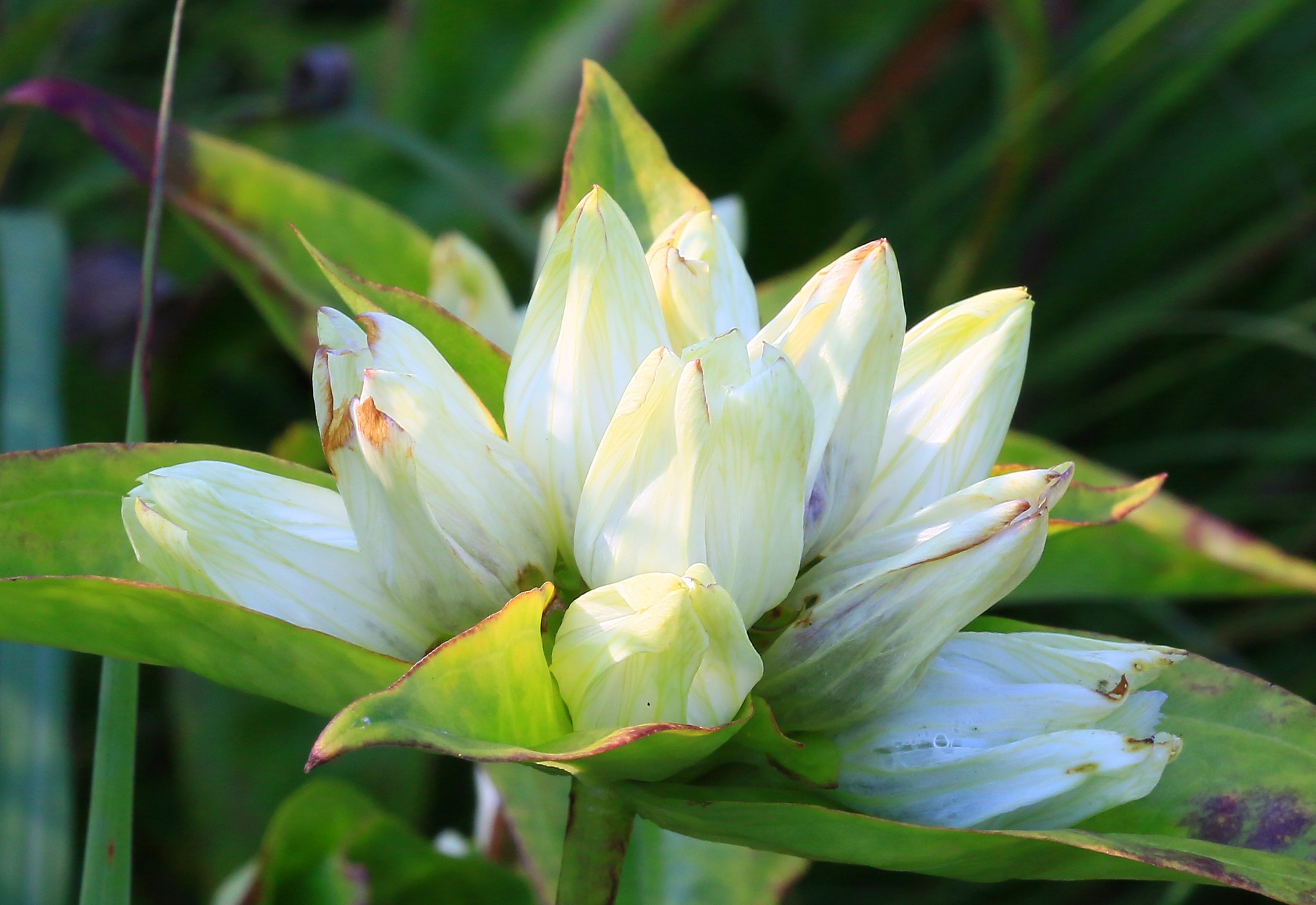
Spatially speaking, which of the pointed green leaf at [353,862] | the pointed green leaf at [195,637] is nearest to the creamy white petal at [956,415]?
the pointed green leaf at [195,637]

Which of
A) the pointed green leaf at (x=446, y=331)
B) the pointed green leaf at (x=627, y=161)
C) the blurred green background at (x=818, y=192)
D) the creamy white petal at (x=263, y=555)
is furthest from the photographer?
the blurred green background at (x=818, y=192)

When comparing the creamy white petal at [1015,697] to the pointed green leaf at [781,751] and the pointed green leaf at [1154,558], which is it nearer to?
the pointed green leaf at [781,751]

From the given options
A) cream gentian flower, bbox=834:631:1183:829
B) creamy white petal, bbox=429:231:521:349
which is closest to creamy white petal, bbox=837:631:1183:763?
cream gentian flower, bbox=834:631:1183:829

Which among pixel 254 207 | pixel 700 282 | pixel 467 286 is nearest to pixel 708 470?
pixel 700 282

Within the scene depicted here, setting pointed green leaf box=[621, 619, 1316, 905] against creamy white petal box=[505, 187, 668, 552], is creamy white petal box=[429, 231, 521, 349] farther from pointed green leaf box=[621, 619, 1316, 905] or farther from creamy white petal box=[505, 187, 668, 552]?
pointed green leaf box=[621, 619, 1316, 905]

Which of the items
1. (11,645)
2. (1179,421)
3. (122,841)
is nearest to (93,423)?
(11,645)
